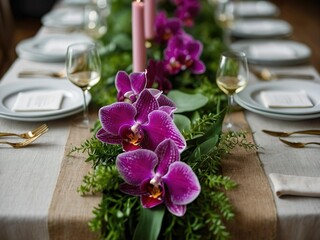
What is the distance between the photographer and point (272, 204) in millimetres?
918

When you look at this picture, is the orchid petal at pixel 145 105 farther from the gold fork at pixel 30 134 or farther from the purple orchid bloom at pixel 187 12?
the purple orchid bloom at pixel 187 12

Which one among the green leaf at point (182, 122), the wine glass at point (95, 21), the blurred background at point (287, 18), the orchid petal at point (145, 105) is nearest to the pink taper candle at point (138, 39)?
the green leaf at point (182, 122)

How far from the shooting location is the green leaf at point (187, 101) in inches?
46.6

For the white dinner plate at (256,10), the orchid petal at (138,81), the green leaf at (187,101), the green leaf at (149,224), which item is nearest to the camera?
the green leaf at (149,224)

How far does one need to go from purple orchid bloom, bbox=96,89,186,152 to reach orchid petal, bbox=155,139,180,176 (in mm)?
44

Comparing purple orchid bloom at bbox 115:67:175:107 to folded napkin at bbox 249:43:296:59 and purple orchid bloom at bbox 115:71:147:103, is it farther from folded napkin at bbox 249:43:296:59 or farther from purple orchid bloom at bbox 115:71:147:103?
folded napkin at bbox 249:43:296:59

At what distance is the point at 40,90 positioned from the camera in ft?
4.73

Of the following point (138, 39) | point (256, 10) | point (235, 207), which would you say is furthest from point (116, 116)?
point (256, 10)

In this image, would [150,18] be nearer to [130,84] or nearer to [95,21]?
[95,21]

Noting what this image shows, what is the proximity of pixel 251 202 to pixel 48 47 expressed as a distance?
3.91 feet

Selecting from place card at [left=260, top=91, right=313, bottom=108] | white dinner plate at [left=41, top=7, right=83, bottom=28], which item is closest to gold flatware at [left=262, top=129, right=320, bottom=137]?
place card at [left=260, top=91, right=313, bottom=108]

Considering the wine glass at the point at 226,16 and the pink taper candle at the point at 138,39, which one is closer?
the pink taper candle at the point at 138,39

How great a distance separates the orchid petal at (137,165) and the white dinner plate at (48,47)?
0.96 m

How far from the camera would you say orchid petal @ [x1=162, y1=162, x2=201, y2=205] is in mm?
851
